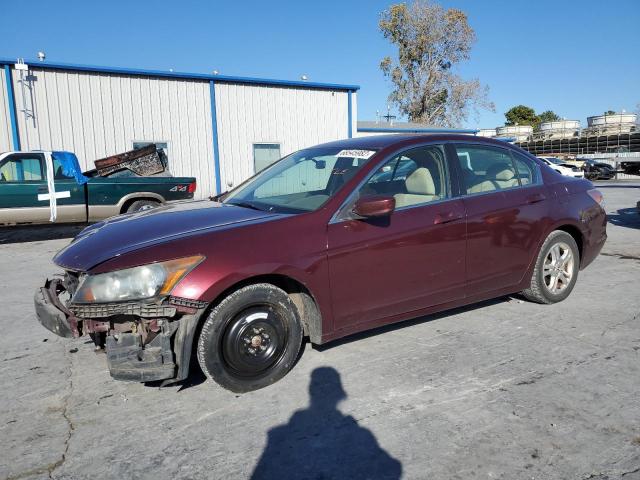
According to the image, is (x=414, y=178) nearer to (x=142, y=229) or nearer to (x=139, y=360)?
(x=142, y=229)

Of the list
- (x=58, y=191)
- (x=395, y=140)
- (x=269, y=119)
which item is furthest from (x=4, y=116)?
(x=395, y=140)

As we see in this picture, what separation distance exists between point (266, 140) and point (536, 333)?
13479 millimetres

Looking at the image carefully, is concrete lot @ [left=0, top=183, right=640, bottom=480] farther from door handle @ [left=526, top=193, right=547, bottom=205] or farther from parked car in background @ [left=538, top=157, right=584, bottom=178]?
parked car in background @ [left=538, top=157, right=584, bottom=178]

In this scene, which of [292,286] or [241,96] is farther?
[241,96]

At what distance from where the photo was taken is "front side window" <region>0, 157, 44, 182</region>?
31.0ft

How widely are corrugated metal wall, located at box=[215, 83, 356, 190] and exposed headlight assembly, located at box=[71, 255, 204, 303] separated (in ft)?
42.9

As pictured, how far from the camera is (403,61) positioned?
45.0 meters

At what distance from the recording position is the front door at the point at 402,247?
10.9ft

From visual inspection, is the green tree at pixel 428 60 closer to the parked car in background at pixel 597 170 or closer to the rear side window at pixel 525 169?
the parked car in background at pixel 597 170

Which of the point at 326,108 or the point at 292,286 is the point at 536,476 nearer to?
the point at 292,286

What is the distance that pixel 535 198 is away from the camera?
4.41 metres

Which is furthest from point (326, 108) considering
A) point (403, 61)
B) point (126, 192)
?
point (403, 61)

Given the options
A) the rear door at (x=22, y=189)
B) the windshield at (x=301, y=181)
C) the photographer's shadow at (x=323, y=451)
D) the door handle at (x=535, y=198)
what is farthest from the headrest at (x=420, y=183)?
the rear door at (x=22, y=189)

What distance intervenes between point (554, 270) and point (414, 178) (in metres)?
1.85
